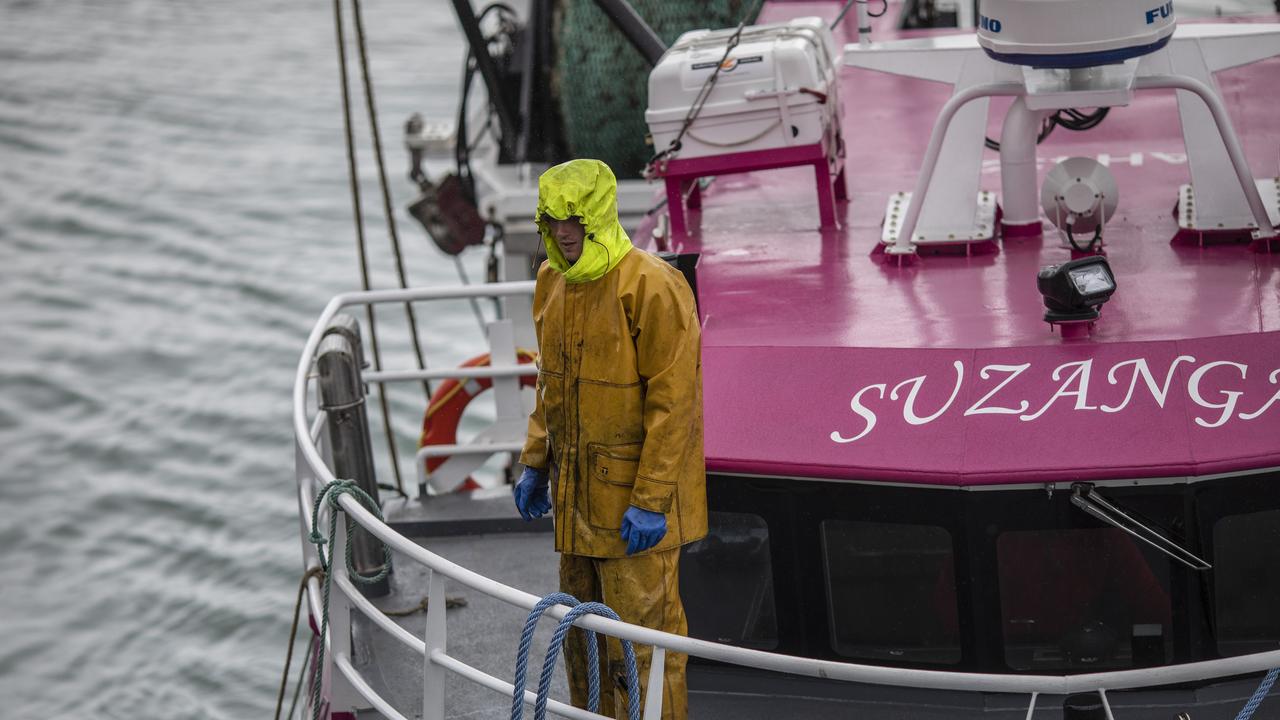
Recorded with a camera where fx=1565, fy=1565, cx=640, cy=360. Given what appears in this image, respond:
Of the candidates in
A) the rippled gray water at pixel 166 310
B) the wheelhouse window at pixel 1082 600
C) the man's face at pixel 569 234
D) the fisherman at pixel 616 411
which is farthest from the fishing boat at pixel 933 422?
the rippled gray water at pixel 166 310

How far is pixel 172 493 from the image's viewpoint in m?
14.7

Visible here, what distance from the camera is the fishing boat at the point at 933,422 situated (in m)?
4.89

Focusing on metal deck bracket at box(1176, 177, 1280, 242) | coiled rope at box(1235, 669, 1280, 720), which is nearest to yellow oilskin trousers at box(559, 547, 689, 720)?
coiled rope at box(1235, 669, 1280, 720)

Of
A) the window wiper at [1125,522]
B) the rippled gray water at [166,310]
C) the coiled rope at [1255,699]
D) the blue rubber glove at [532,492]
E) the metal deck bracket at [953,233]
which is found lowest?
the rippled gray water at [166,310]

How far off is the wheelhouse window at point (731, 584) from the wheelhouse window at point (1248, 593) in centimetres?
146

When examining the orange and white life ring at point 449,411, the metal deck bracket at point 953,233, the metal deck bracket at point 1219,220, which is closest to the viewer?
the metal deck bracket at point 1219,220

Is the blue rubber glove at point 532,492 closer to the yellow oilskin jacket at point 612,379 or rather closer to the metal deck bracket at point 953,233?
the yellow oilskin jacket at point 612,379

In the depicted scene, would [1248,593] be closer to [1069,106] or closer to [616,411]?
[1069,106]

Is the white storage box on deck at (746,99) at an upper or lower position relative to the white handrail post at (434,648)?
upper

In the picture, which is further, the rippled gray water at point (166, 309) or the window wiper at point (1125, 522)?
the rippled gray water at point (166, 309)

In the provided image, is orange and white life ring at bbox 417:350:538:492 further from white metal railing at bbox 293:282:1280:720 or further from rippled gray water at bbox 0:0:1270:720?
rippled gray water at bbox 0:0:1270:720

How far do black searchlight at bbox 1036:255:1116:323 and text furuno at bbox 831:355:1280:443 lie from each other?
216mm

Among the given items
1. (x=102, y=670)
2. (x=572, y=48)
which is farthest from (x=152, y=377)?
(x=572, y=48)

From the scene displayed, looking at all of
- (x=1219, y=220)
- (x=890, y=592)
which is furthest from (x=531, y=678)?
(x=1219, y=220)
